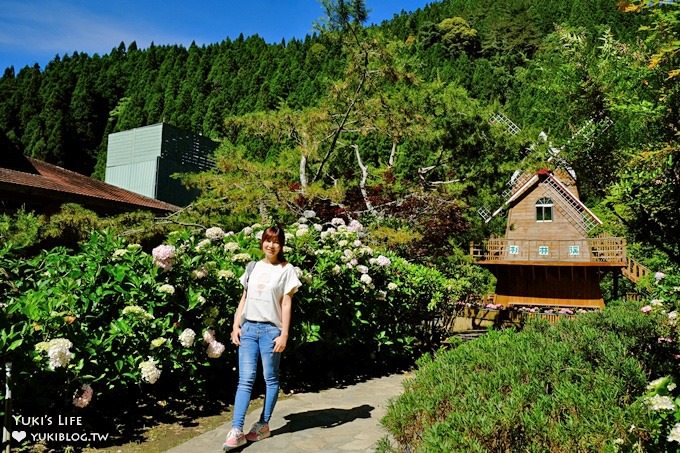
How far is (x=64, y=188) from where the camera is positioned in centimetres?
1127

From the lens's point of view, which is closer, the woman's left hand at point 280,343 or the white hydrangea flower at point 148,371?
the woman's left hand at point 280,343

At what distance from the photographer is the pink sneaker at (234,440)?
3.49 metres

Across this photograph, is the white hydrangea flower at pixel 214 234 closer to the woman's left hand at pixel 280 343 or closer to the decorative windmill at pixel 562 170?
the woman's left hand at pixel 280 343

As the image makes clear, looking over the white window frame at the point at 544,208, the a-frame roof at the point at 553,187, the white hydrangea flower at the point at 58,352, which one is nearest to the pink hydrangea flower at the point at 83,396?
the white hydrangea flower at the point at 58,352

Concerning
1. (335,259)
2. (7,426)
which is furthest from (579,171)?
(7,426)

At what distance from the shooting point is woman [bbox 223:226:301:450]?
12.0 feet

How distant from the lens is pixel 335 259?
6188mm

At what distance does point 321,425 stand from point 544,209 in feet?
79.9

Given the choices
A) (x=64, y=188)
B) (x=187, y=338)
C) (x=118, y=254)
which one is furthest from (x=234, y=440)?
(x=64, y=188)

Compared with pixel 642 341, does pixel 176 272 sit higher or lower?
higher

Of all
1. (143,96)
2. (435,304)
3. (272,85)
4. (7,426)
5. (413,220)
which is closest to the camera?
(7,426)

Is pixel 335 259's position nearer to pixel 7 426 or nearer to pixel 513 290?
pixel 7 426

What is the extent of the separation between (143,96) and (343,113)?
47490mm

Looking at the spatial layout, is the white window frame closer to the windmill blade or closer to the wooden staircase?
the wooden staircase
